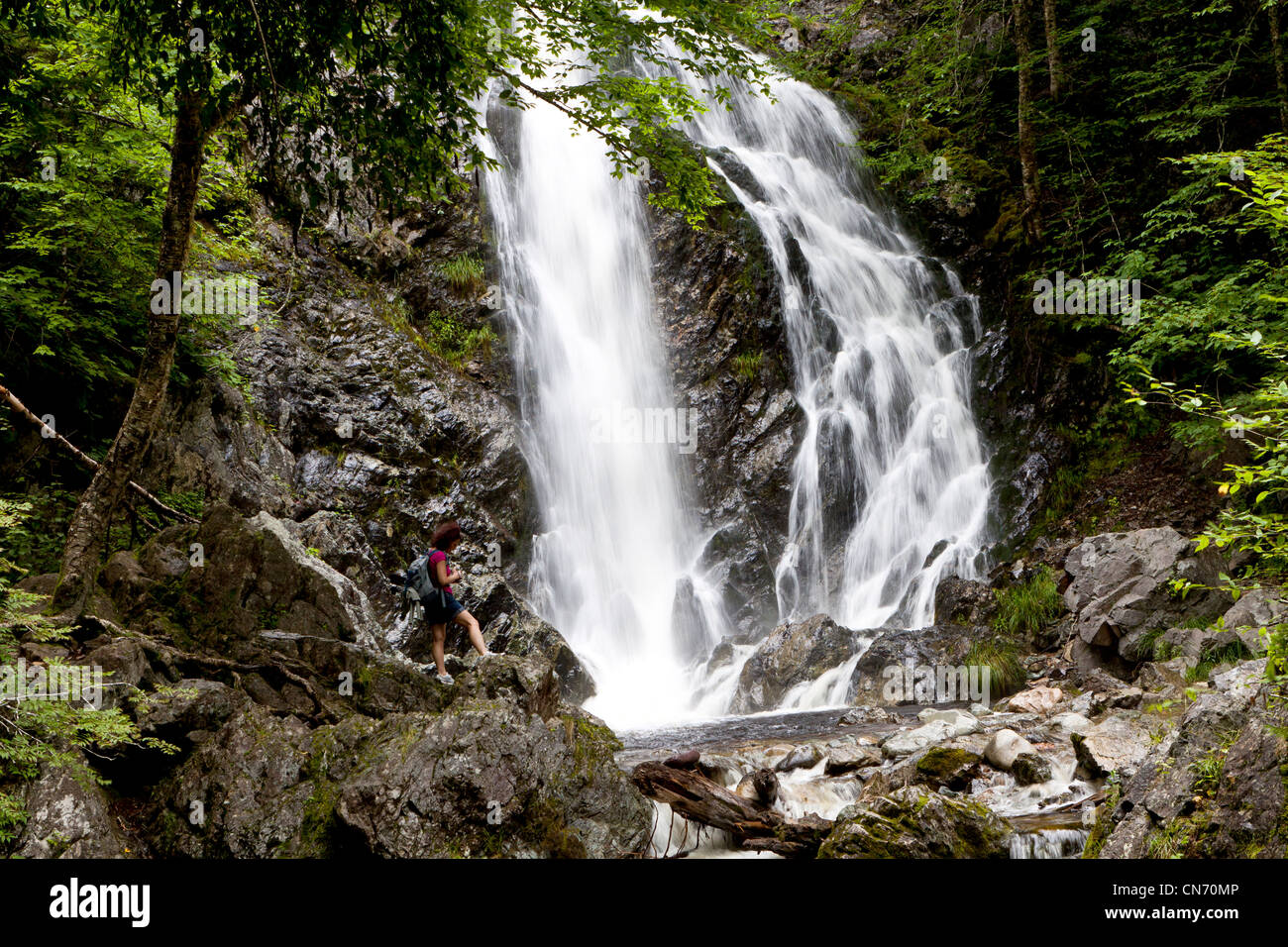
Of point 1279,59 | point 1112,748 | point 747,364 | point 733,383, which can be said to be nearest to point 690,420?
point 733,383

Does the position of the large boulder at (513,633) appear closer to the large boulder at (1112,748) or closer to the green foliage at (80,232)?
the green foliage at (80,232)

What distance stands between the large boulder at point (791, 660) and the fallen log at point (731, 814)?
5725mm

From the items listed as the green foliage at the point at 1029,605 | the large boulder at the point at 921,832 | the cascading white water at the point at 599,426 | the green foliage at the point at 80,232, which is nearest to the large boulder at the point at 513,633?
the cascading white water at the point at 599,426

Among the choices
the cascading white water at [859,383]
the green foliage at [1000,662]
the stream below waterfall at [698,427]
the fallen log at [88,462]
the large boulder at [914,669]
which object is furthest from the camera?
the cascading white water at [859,383]

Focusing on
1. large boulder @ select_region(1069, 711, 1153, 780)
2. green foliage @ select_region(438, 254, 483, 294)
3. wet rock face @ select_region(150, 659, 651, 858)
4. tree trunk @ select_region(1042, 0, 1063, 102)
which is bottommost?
large boulder @ select_region(1069, 711, 1153, 780)

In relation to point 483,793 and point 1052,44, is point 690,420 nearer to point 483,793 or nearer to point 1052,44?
point 1052,44

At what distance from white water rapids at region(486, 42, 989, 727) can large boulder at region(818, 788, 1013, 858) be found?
21.6 feet

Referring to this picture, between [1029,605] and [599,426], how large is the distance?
889 centimetres

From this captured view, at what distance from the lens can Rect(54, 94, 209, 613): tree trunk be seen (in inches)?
241

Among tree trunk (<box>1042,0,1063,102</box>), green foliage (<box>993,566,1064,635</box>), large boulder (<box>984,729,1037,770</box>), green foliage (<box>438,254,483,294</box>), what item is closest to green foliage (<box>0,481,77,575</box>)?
large boulder (<box>984,729,1037,770</box>)

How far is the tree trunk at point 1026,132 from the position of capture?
53.5 feet

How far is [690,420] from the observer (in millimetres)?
17203

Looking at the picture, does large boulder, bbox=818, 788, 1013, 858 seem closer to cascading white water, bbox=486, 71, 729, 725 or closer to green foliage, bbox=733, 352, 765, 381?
cascading white water, bbox=486, 71, 729, 725
